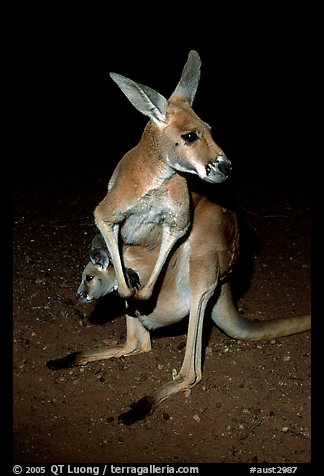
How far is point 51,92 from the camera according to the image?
33.9 ft

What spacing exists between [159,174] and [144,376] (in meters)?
1.21

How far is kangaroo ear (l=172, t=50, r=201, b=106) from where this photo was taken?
3244 mm

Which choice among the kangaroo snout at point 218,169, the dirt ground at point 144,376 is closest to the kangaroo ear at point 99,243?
the dirt ground at point 144,376

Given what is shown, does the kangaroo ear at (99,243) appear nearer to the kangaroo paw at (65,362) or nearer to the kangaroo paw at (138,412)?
the kangaroo paw at (65,362)

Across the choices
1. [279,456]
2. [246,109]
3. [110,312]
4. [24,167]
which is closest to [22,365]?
[110,312]

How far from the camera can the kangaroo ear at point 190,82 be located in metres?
3.24

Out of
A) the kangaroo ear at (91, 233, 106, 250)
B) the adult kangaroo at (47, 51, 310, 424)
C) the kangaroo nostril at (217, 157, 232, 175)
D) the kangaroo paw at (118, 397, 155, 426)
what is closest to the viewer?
the kangaroo nostril at (217, 157, 232, 175)

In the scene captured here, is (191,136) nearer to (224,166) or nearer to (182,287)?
(224,166)

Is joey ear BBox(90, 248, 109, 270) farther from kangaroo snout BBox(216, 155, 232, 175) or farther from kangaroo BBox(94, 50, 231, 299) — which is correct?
kangaroo snout BBox(216, 155, 232, 175)

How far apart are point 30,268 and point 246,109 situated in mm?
7238

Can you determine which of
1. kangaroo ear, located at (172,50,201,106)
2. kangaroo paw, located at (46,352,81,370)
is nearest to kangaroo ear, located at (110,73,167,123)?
kangaroo ear, located at (172,50,201,106)

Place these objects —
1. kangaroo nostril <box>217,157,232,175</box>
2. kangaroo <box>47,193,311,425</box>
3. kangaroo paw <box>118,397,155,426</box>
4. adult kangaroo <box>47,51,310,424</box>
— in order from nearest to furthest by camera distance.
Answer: kangaroo nostril <box>217,157,232,175</box> → adult kangaroo <box>47,51,310,424</box> → kangaroo paw <box>118,397,155,426</box> → kangaroo <box>47,193,311,425</box>

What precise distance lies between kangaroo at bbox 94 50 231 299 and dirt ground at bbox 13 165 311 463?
60 centimetres

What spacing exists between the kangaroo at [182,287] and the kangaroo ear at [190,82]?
23.5 inches
